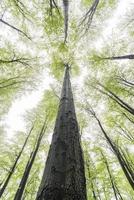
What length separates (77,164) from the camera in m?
1.55

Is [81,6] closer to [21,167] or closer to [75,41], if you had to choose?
[75,41]

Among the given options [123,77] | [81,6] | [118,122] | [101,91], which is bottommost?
[118,122]

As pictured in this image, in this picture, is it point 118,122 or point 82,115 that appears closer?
point 118,122

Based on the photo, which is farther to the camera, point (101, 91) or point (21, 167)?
point (101, 91)

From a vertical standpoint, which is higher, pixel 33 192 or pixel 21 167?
pixel 21 167

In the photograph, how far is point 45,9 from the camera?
28.9 ft

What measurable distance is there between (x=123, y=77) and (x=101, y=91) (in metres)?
2.08

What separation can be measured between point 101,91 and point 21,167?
8803 millimetres

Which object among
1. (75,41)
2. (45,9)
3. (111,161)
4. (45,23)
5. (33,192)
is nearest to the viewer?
(45,9)

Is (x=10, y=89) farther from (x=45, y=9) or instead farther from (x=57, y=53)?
(x=45, y=9)

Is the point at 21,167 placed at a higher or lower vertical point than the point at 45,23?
lower

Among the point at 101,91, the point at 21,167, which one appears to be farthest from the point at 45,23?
the point at 21,167

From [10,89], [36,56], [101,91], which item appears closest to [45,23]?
[36,56]

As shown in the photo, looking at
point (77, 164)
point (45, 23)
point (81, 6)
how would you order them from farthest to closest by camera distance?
point (81, 6), point (45, 23), point (77, 164)
